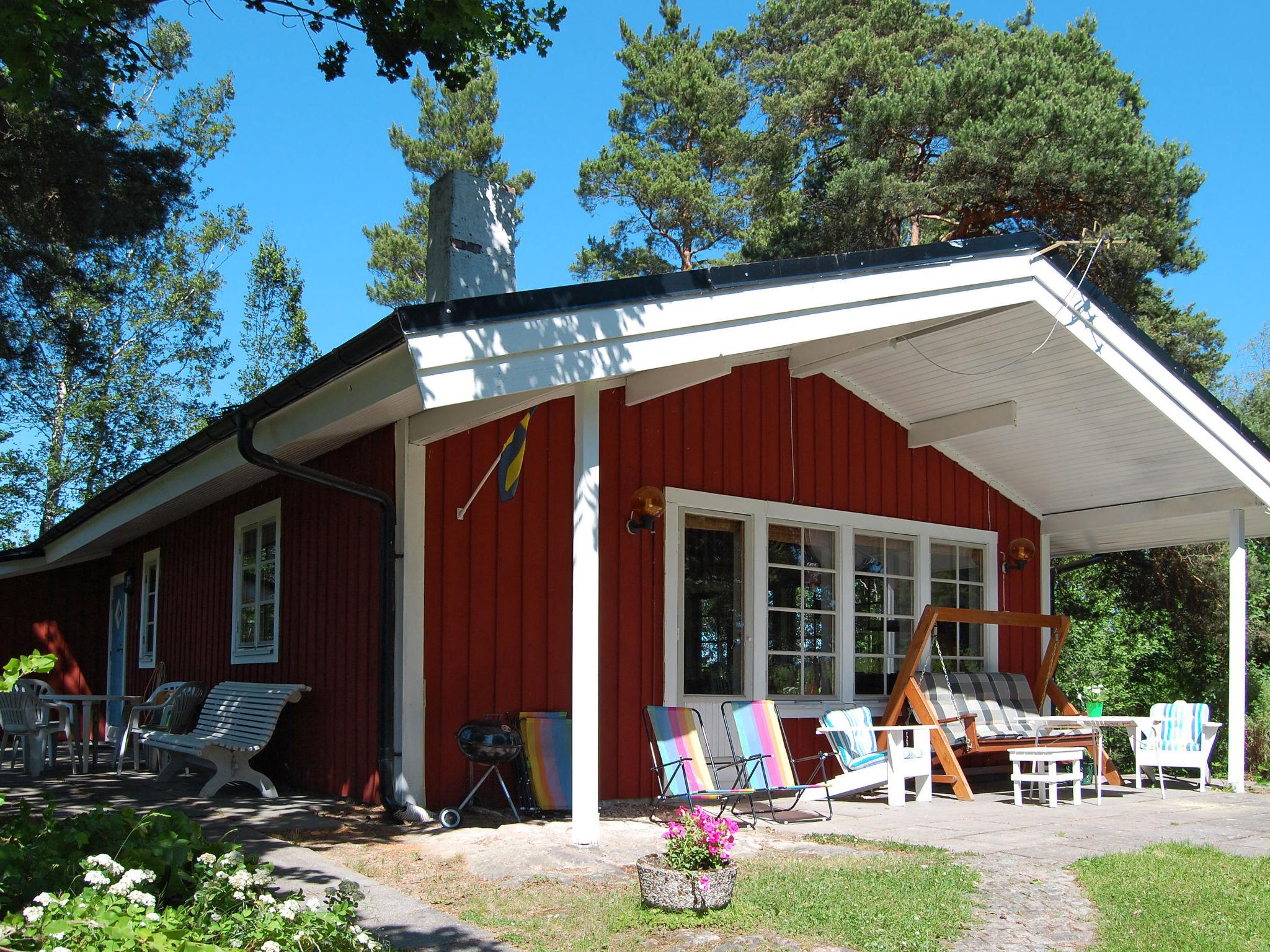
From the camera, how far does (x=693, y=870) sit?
4180 mm

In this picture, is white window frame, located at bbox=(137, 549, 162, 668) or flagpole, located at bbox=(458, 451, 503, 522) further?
white window frame, located at bbox=(137, 549, 162, 668)

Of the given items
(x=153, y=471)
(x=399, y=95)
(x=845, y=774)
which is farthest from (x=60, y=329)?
(x=399, y=95)

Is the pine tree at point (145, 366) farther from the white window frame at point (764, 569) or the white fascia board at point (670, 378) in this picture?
the white fascia board at point (670, 378)

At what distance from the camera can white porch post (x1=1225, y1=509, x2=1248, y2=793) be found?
873 centimetres

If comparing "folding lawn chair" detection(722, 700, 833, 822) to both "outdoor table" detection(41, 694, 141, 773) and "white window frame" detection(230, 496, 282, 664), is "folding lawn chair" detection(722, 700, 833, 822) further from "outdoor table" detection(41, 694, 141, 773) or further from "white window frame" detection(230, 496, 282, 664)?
"outdoor table" detection(41, 694, 141, 773)

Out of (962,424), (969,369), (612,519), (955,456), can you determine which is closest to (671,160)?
(955,456)

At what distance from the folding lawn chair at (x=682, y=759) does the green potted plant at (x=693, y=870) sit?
2.15 metres

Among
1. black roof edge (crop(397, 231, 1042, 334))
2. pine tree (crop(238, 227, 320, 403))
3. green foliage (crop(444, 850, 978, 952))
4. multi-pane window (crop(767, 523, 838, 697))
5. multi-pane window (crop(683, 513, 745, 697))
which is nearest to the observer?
green foliage (crop(444, 850, 978, 952))

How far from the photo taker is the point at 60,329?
34.9ft

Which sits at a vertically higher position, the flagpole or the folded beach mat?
the flagpole

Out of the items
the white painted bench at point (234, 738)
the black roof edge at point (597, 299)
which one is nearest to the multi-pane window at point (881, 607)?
the black roof edge at point (597, 299)

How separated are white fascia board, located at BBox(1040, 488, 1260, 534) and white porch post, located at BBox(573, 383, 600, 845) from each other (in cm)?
605

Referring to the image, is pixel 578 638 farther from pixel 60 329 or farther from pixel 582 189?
pixel 582 189

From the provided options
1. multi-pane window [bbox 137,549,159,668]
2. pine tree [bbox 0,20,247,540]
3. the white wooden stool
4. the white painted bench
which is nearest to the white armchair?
the white wooden stool
